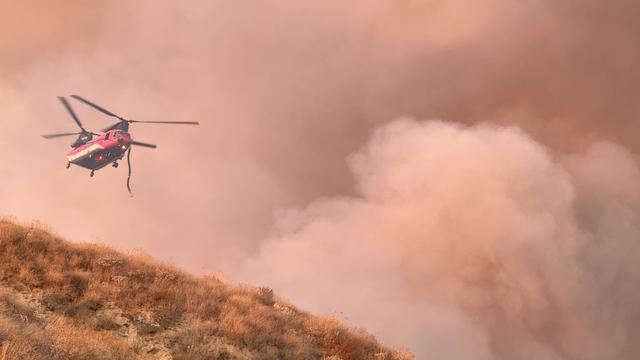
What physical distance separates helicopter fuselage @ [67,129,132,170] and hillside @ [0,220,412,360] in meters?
35.3

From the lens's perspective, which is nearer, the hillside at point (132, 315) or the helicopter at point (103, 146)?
the hillside at point (132, 315)

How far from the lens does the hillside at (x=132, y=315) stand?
1141 cm

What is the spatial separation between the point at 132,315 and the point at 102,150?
40.4 m

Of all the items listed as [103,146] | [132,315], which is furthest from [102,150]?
[132,315]

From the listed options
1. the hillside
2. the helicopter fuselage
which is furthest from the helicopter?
the hillside

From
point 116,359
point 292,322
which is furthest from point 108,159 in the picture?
point 116,359

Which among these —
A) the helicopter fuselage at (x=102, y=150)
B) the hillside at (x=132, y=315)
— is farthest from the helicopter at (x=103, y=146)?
the hillside at (x=132, y=315)

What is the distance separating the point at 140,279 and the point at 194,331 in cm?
328

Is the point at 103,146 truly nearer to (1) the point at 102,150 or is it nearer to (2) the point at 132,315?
(1) the point at 102,150

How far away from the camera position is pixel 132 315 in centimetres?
1362

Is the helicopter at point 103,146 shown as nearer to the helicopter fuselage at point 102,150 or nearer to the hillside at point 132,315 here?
the helicopter fuselage at point 102,150

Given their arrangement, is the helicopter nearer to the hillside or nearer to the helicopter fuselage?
the helicopter fuselage

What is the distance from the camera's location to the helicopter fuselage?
49938mm

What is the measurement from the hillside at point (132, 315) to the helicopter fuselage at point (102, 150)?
116ft
